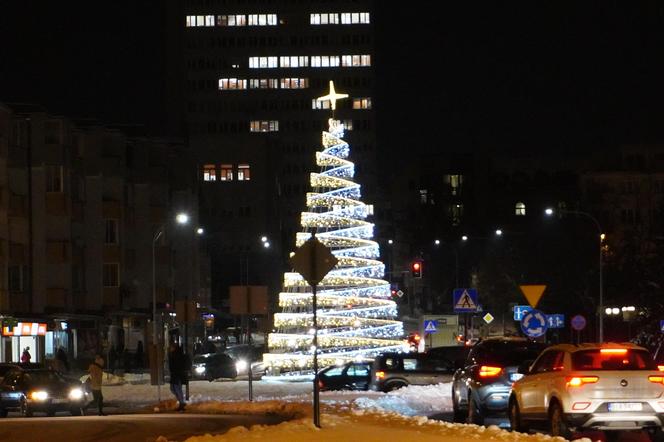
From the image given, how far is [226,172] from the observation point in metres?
154

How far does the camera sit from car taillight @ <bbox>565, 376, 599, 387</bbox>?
763 inches

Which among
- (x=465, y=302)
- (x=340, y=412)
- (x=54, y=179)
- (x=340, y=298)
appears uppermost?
(x=54, y=179)

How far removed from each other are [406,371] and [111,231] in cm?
4165

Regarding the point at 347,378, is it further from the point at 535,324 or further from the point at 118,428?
the point at 118,428

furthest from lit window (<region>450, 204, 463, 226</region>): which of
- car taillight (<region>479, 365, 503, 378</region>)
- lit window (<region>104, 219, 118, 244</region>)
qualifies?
car taillight (<region>479, 365, 503, 378</region>)

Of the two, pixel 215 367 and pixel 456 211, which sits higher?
pixel 456 211

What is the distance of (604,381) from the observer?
19.4m

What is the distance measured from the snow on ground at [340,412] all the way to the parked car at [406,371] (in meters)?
1.95

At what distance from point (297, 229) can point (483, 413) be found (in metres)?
166

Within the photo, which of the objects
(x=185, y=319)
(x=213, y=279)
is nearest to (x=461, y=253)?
(x=213, y=279)

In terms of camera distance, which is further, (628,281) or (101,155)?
(101,155)

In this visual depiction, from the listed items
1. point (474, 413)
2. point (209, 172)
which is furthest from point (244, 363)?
point (209, 172)

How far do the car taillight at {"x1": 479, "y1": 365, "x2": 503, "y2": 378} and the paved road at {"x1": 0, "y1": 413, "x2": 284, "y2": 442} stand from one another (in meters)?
4.40

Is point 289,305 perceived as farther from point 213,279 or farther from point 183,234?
point 213,279
